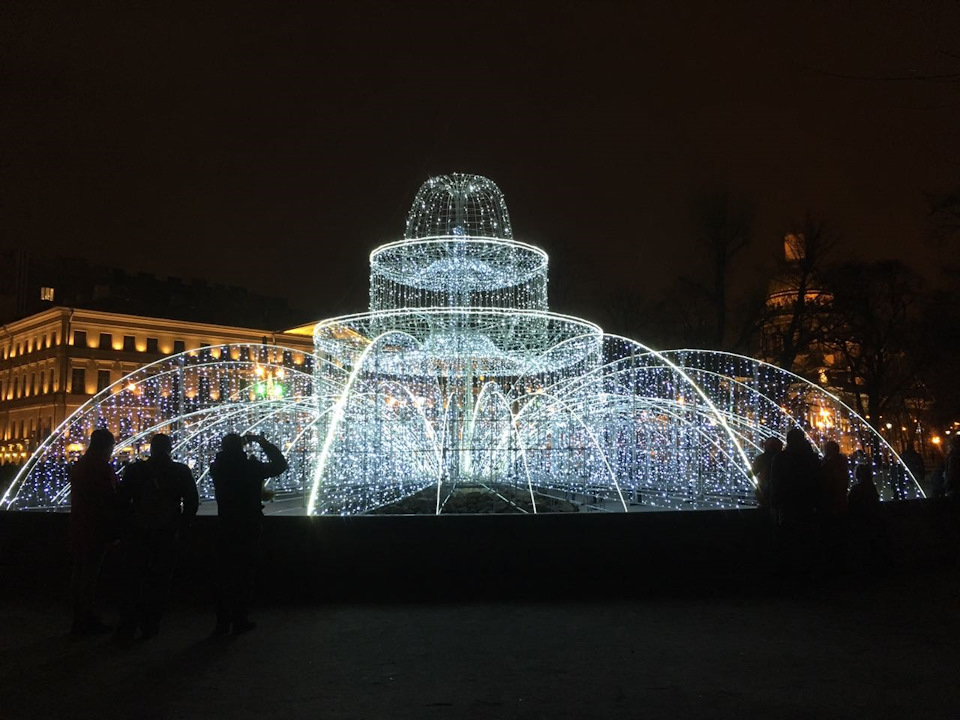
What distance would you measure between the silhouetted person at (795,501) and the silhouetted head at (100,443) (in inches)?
261

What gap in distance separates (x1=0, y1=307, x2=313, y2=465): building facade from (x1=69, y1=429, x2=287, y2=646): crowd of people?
56202 millimetres

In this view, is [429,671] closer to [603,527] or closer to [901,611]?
[603,527]

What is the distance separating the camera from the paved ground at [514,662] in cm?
525

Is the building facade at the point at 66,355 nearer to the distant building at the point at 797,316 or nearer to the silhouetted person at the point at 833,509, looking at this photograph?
the distant building at the point at 797,316

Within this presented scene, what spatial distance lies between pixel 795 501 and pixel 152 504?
21.1ft

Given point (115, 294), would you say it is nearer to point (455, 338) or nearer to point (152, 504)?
point (455, 338)

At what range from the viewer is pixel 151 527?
278 inches

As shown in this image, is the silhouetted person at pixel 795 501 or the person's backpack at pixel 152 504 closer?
the person's backpack at pixel 152 504

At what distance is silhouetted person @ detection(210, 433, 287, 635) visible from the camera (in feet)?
23.4

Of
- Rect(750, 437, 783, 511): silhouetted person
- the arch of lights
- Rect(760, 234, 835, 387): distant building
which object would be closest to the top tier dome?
the arch of lights

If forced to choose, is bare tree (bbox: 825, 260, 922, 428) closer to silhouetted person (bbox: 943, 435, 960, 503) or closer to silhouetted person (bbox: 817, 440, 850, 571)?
silhouetted person (bbox: 943, 435, 960, 503)

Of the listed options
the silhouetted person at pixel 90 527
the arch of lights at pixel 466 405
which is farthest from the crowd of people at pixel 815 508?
the silhouetted person at pixel 90 527

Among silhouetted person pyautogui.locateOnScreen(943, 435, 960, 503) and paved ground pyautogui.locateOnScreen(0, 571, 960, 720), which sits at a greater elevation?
silhouetted person pyautogui.locateOnScreen(943, 435, 960, 503)

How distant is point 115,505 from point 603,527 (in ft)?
15.2
